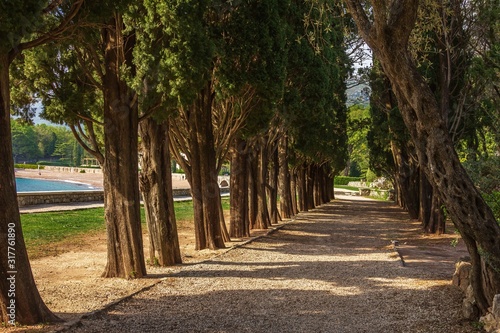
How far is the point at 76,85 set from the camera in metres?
11.3

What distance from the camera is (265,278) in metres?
11.2

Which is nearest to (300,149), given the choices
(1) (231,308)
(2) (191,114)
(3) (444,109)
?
(3) (444,109)

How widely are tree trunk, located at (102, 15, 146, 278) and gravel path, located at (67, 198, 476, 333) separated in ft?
3.14

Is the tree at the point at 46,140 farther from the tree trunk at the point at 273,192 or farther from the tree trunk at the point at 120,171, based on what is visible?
the tree trunk at the point at 120,171

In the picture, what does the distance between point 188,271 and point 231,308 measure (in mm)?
3344

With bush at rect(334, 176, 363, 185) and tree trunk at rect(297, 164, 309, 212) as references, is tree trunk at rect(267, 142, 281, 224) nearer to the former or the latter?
tree trunk at rect(297, 164, 309, 212)

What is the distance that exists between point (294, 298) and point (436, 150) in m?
3.73

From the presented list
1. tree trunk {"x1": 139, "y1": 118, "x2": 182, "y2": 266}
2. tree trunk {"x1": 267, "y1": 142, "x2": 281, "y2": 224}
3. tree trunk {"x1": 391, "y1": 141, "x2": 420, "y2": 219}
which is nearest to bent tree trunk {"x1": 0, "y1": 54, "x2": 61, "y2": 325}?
tree trunk {"x1": 139, "y1": 118, "x2": 182, "y2": 266}

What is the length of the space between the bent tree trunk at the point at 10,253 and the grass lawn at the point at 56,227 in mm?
6893

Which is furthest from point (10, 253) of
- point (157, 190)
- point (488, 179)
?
point (488, 179)

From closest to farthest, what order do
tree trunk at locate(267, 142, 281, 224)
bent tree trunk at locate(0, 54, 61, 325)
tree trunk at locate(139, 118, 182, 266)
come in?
bent tree trunk at locate(0, 54, 61, 325), tree trunk at locate(139, 118, 182, 266), tree trunk at locate(267, 142, 281, 224)

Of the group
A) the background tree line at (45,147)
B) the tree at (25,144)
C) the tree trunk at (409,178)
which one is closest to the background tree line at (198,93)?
the tree trunk at (409,178)

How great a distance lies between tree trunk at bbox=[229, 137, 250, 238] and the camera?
18703mm

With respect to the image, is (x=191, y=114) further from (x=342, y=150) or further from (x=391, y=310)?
(x=342, y=150)
